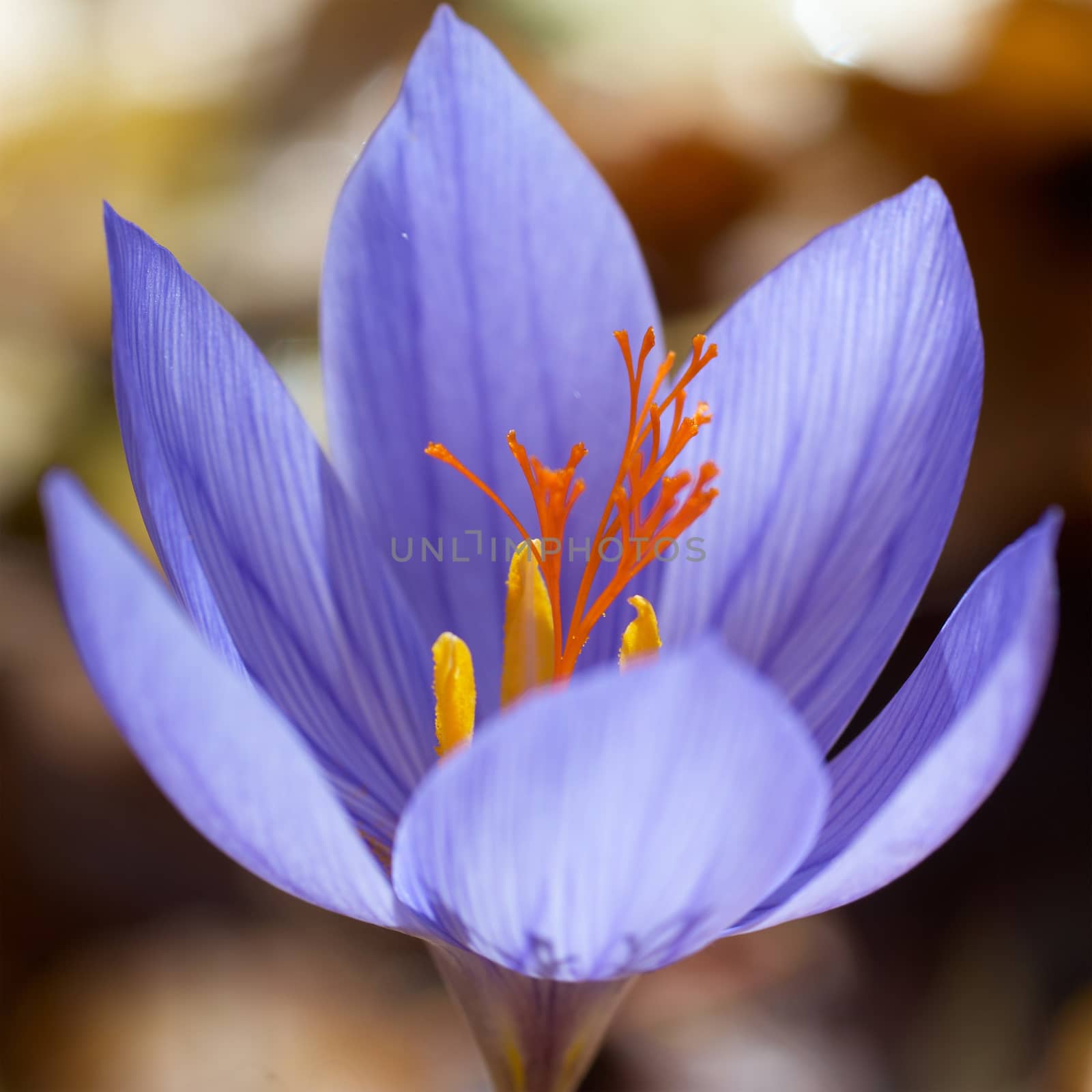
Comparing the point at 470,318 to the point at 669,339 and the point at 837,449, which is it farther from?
the point at 669,339

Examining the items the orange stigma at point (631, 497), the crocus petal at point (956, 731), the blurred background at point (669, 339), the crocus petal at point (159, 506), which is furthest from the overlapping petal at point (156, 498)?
the blurred background at point (669, 339)

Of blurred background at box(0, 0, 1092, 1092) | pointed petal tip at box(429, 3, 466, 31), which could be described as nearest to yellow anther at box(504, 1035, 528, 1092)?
pointed petal tip at box(429, 3, 466, 31)

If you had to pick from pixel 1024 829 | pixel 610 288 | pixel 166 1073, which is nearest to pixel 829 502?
pixel 610 288

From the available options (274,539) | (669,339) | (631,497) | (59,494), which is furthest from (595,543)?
(669,339)

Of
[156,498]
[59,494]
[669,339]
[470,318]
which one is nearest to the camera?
[59,494]

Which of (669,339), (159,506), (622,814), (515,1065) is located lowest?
(515,1065)

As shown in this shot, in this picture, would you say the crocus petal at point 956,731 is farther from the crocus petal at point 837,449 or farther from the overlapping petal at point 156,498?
the overlapping petal at point 156,498

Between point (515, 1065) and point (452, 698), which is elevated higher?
point (452, 698)
